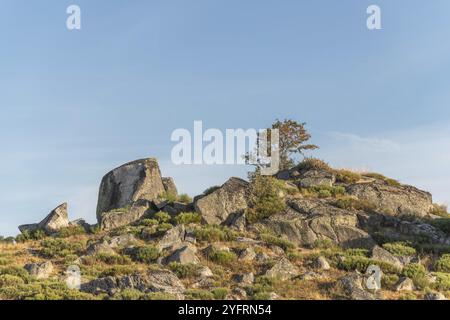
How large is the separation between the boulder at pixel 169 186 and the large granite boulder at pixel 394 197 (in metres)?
13.4

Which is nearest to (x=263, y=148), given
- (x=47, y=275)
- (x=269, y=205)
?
(x=269, y=205)

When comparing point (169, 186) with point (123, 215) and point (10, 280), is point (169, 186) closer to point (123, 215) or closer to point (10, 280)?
point (123, 215)

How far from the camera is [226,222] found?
37875 mm

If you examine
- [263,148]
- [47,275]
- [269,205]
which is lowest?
[47,275]

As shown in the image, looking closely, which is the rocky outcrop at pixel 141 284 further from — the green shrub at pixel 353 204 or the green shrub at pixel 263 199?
the green shrub at pixel 353 204

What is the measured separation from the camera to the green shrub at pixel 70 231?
1486 inches

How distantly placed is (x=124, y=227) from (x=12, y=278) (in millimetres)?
10563

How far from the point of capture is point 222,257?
3080 cm

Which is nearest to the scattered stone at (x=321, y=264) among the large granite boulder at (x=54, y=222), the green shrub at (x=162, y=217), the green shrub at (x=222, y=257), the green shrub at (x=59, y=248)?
the green shrub at (x=222, y=257)

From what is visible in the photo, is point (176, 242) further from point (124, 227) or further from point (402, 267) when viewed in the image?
point (402, 267)

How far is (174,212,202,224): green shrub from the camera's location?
122 feet

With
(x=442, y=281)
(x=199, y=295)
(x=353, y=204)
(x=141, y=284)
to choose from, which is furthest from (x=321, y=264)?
(x=353, y=204)

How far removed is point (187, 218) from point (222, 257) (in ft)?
23.3
